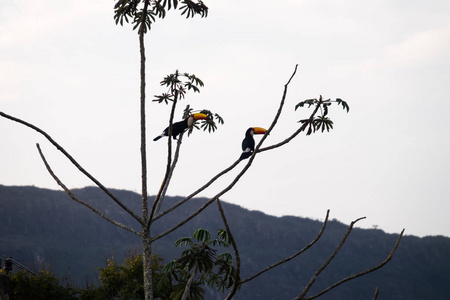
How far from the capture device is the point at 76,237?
80.1m

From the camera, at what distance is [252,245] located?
89.4 meters

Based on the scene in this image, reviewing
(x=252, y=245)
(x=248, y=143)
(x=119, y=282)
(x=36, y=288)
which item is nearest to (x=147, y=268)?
(x=248, y=143)

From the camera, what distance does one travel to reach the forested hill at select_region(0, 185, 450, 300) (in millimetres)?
74500

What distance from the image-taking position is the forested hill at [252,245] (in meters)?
74.5

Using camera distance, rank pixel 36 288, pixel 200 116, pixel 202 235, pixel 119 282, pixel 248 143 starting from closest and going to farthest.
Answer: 1. pixel 202 235
2. pixel 200 116
3. pixel 248 143
4. pixel 36 288
5. pixel 119 282

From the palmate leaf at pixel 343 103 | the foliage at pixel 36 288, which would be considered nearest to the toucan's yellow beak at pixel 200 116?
the palmate leaf at pixel 343 103

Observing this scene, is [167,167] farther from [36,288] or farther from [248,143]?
[36,288]

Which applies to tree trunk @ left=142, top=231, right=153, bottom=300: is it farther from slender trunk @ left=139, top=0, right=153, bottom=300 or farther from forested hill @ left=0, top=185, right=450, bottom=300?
forested hill @ left=0, top=185, right=450, bottom=300

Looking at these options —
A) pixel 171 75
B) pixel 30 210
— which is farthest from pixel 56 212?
pixel 171 75

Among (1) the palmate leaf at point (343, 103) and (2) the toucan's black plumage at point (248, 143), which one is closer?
(1) the palmate leaf at point (343, 103)

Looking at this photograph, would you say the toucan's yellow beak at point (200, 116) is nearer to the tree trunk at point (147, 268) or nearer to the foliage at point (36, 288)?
the tree trunk at point (147, 268)

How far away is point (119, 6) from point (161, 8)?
497 millimetres

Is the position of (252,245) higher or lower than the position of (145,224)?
higher

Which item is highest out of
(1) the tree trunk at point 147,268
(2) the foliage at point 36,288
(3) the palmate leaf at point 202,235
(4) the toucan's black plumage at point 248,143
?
(4) the toucan's black plumage at point 248,143
